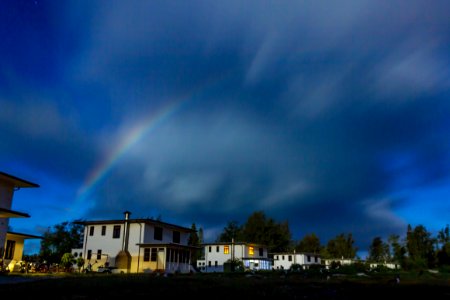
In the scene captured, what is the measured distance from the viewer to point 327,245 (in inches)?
5669

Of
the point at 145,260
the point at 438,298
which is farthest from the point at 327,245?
the point at 438,298

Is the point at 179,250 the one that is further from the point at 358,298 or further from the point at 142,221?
the point at 358,298

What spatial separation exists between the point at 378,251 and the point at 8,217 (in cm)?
12693

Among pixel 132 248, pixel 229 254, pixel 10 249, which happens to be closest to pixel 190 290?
pixel 10 249

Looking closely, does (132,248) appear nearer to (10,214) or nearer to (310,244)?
(10,214)

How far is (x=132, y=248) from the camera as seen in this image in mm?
52188

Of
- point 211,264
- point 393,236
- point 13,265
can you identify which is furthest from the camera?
point 393,236

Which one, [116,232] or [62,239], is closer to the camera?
[116,232]

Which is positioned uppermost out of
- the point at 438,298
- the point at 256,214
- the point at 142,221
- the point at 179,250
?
the point at 256,214

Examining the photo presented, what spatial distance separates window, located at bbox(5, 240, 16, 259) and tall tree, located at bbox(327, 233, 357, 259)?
375ft

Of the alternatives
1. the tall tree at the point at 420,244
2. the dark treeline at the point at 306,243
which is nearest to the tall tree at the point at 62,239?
the dark treeline at the point at 306,243

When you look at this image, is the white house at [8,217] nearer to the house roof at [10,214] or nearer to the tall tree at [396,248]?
the house roof at [10,214]

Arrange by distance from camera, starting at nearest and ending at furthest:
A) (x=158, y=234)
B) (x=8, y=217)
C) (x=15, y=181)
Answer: (x=8, y=217)
(x=15, y=181)
(x=158, y=234)

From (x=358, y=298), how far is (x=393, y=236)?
98693 millimetres
